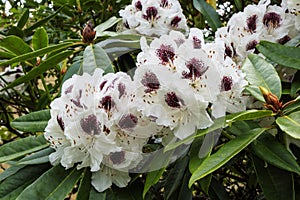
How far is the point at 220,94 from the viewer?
2.23 feet

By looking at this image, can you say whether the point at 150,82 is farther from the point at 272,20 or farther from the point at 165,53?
the point at 272,20

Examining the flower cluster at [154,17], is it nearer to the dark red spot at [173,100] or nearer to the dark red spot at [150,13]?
the dark red spot at [150,13]

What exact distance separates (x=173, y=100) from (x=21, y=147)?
0.28 meters

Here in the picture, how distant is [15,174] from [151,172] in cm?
23

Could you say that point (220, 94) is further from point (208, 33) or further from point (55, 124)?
point (208, 33)

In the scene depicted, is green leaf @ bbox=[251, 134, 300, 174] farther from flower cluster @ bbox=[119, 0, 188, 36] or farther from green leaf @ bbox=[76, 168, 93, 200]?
flower cluster @ bbox=[119, 0, 188, 36]

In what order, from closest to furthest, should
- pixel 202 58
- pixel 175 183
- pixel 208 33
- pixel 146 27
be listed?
pixel 202 58, pixel 175 183, pixel 146 27, pixel 208 33

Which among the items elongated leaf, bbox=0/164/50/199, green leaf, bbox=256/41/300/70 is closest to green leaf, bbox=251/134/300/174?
green leaf, bbox=256/41/300/70

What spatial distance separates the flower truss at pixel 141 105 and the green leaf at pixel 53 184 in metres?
0.02

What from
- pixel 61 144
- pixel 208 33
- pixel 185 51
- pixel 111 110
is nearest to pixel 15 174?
pixel 61 144

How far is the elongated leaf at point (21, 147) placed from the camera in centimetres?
75

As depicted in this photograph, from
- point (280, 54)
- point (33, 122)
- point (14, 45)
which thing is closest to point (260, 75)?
point (280, 54)

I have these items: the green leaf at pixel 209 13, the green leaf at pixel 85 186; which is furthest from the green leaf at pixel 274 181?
the green leaf at pixel 209 13

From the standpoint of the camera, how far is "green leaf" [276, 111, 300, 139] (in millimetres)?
605
